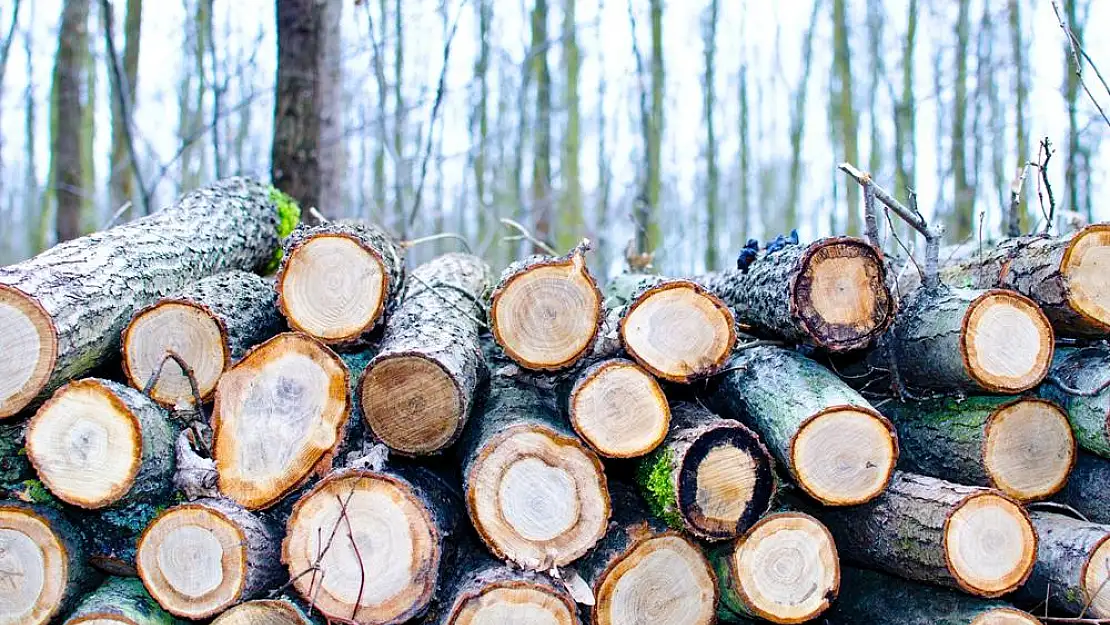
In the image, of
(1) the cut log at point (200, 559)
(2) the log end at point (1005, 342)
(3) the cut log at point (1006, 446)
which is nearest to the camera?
(1) the cut log at point (200, 559)

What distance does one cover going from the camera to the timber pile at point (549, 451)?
2.51 m

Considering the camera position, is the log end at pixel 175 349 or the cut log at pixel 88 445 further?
the log end at pixel 175 349

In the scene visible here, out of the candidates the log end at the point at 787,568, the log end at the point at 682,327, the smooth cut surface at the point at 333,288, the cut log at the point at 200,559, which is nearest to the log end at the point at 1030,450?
the log end at the point at 787,568

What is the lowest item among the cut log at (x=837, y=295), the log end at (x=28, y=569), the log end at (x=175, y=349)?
the log end at (x=28, y=569)

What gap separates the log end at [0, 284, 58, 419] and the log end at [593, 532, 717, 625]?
1951 mm

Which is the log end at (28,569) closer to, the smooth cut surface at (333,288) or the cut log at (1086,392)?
the smooth cut surface at (333,288)

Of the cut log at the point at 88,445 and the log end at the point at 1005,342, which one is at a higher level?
the log end at the point at 1005,342

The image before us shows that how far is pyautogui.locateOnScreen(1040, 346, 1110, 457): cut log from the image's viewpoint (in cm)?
279

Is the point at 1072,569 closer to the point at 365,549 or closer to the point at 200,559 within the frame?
the point at 365,549

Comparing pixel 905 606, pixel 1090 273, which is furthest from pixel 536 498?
pixel 1090 273

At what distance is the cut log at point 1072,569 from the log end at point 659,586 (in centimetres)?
111

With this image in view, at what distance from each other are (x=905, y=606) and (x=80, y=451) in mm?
2843

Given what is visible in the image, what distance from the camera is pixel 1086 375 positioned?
2.90 meters

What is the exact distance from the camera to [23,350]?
8.37 ft
